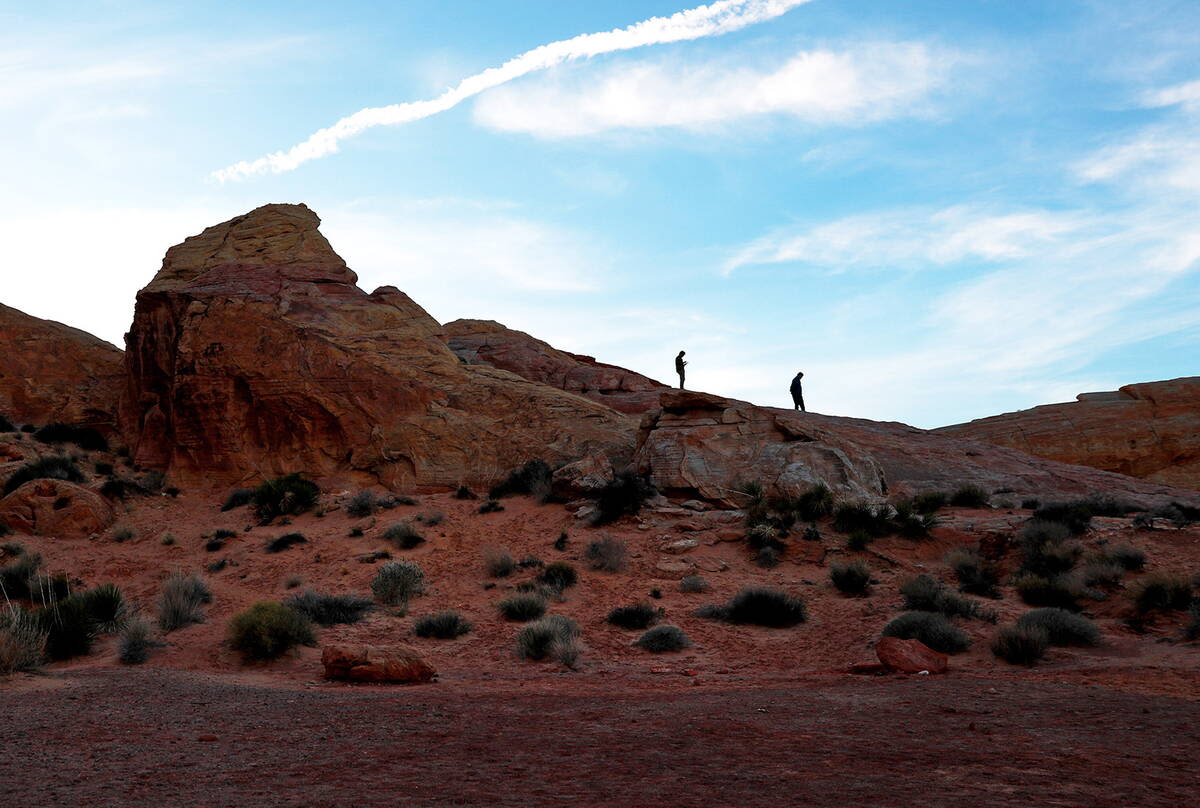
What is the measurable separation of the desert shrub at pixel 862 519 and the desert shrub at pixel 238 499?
17419 mm

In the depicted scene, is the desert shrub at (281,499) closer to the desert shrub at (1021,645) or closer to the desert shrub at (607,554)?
the desert shrub at (607,554)

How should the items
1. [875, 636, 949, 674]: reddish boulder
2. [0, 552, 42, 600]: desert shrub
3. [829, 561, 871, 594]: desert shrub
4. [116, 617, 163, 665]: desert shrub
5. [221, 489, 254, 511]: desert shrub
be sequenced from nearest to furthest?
[875, 636, 949, 674]: reddish boulder, [116, 617, 163, 665]: desert shrub, [0, 552, 42, 600]: desert shrub, [829, 561, 871, 594]: desert shrub, [221, 489, 254, 511]: desert shrub

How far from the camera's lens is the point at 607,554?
→ 17.9 metres

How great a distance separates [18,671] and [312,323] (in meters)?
19.2

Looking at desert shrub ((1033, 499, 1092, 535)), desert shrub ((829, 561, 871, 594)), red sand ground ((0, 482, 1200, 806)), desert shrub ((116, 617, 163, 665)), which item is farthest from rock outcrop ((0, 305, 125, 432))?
desert shrub ((1033, 499, 1092, 535))

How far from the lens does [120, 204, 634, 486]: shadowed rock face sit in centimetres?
2561

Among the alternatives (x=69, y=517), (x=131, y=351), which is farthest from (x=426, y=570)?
(x=131, y=351)

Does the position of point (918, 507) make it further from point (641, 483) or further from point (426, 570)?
point (426, 570)

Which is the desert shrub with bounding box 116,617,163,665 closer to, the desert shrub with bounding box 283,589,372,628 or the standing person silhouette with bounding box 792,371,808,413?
the desert shrub with bounding box 283,589,372,628

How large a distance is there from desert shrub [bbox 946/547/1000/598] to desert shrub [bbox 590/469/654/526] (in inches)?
305

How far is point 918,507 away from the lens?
21.5 metres

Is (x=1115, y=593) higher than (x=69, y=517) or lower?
lower

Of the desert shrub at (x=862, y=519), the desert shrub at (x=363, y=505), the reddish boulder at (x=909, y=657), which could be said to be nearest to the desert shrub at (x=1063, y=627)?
the reddish boulder at (x=909, y=657)

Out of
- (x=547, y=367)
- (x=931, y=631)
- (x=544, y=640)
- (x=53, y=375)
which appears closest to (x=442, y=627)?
(x=544, y=640)
